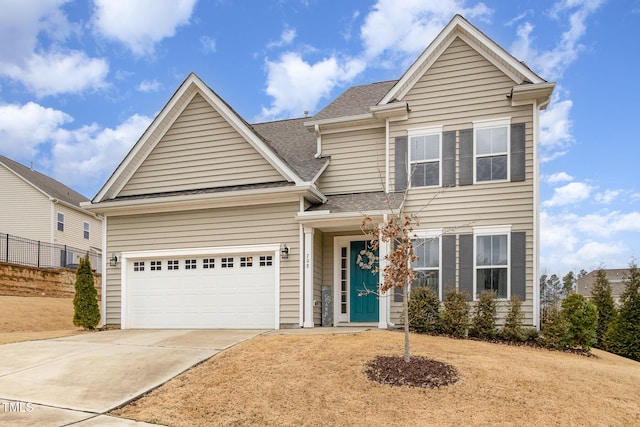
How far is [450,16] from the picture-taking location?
13.3 meters

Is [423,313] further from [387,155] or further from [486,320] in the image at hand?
[387,155]

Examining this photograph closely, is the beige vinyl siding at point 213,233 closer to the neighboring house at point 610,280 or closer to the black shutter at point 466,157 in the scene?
the black shutter at point 466,157

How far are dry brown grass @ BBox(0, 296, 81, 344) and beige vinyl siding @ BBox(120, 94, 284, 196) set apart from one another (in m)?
5.17

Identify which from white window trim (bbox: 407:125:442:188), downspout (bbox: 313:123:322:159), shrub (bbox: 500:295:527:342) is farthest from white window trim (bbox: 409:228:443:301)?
downspout (bbox: 313:123:322:159)

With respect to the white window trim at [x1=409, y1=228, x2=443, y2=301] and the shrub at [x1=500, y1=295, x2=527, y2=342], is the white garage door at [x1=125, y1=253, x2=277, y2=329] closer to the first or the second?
the white window trim at [x1=409, y1=228, x2=443, y2=301]

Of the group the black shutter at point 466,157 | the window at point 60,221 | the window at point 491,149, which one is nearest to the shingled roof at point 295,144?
the black shutter at point 466,157

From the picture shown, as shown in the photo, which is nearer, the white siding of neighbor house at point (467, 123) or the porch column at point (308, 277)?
the white siding of neighbor house at point (467, 123)

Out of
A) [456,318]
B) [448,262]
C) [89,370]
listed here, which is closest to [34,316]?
[89,370]

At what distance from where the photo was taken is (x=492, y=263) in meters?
12.3

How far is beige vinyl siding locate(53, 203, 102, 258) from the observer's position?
29.2 metres

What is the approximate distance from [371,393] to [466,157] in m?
7.88

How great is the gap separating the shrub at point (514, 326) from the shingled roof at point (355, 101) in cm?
681

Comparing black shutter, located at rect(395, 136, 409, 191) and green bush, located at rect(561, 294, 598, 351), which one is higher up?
black shutter, located at rect(395, 136, 409, 191)

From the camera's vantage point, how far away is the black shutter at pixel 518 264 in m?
11.9
